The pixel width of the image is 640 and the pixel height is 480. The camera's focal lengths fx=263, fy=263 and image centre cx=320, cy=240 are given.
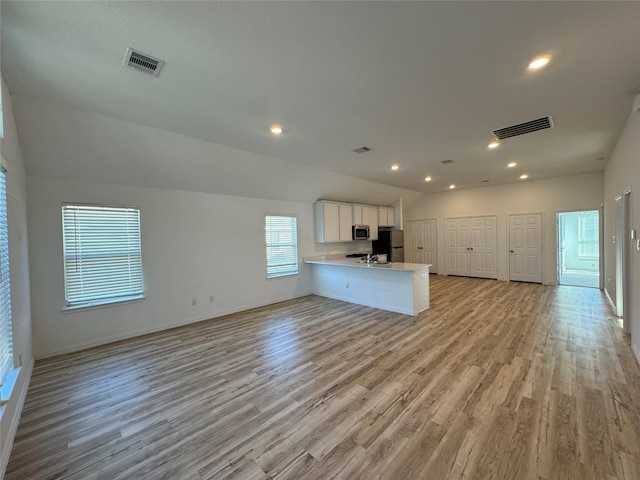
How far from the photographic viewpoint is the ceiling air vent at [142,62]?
1.98 meters

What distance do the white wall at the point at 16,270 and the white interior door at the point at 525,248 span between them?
9882 millimetres

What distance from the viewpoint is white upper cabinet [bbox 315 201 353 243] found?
6.75 m

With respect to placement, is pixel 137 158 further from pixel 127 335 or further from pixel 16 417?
pixel 16 417

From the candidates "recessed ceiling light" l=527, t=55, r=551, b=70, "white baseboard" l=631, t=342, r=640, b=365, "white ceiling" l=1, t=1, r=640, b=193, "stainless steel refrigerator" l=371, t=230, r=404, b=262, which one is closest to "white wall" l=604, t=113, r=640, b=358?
"white baseboard" l=631, t=342, r=640, b=365

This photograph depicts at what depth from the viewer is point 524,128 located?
11.8 ft

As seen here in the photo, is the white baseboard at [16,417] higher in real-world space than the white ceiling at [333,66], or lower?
lower

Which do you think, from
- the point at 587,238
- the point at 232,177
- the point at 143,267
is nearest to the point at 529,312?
the point at 232,177

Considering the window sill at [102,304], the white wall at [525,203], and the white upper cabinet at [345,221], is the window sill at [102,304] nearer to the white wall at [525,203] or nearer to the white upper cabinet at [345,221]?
the white upper cabinet at [345,221]

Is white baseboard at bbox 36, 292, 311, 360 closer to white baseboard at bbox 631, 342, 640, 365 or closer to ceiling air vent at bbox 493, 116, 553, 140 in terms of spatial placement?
ceiling air vent at bbox 493, 116, 553, 140

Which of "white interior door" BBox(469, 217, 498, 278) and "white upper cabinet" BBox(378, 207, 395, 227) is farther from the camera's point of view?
"white upper cabinet" BBox(378, 207, 395, 227)

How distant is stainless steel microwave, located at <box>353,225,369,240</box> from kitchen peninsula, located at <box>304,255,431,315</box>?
1577mm

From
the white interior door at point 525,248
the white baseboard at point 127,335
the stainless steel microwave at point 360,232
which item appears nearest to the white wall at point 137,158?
the stainless steel microwave at point 360,232

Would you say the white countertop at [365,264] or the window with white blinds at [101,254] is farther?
the white countertop at [365,264]

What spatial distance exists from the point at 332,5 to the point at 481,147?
3840 millimetres
